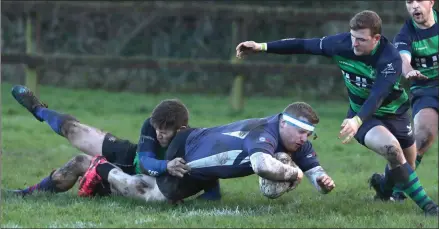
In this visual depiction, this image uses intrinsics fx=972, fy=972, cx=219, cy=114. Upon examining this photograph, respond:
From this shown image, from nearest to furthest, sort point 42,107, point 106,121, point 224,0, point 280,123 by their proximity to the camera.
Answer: point 280,123 < point 42,107 < point 106,121 < point 224,0

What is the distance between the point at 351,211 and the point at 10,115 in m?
8.05

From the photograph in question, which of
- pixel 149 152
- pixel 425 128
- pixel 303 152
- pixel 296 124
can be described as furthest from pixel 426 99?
pixel 149 152

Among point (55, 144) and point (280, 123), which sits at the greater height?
point (280, 123)

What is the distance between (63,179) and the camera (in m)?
7.88

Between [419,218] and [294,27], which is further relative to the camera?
[294,27]

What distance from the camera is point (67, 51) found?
66.6 feet

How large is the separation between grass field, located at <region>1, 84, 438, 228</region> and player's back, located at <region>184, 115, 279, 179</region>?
0.30 metres

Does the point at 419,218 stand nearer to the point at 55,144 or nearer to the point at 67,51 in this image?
the point at 55,144

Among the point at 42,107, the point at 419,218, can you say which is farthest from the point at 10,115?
the point at 419,218

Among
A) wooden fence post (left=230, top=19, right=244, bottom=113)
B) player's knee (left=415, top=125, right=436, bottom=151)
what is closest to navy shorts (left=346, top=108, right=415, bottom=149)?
player's knee (left=415, top=125, right=436, bottom=151)

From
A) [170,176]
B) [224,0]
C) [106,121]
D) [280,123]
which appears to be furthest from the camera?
[224,0]

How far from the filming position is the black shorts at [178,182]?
7430 millimetres

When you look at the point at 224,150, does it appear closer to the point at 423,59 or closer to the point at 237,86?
the point at 423,59

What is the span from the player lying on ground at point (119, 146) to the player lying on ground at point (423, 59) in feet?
6.74
